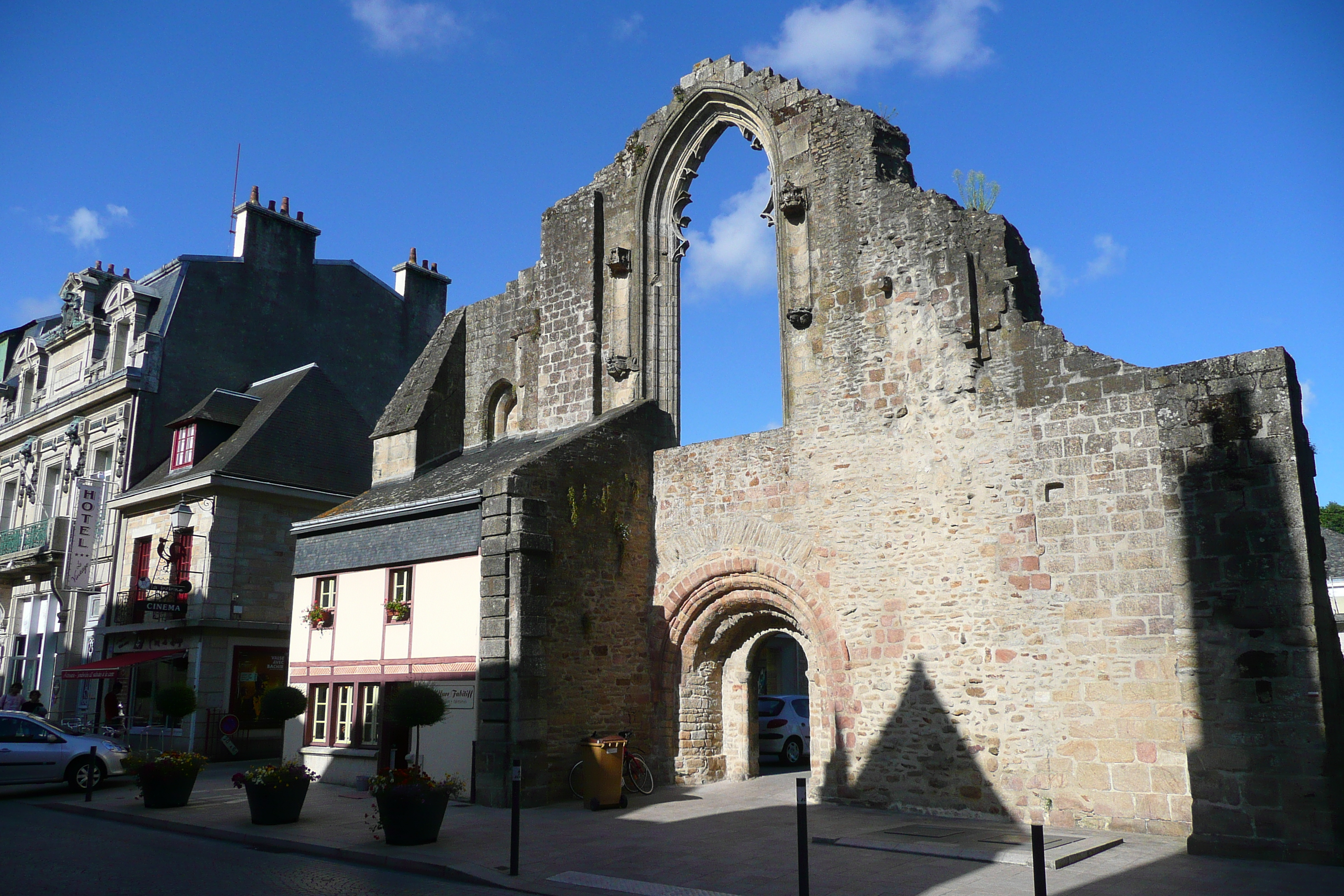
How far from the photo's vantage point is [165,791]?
11.0 m

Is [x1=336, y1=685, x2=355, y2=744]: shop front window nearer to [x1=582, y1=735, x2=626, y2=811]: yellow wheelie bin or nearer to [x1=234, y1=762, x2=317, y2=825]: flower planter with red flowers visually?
[x1=234, y1=762, x2=317, y2=825]: flower planter with red flowers

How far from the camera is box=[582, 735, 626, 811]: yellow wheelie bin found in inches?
431

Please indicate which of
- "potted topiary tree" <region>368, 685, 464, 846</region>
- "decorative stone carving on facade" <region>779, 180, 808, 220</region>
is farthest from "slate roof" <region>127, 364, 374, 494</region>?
"decorative stone carving on facade" <region>779, 180, 808, 220</region>

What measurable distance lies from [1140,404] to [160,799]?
1100cm

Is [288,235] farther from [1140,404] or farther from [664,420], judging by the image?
[1140,404]

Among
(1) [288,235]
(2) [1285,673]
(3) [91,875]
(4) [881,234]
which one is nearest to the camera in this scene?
(3) [91,875]

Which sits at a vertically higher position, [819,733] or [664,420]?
[664,420]

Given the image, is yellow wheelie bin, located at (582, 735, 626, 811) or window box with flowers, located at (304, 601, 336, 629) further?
window box with flowers, located at (304, 601, 336, 629)

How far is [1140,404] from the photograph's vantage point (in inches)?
374

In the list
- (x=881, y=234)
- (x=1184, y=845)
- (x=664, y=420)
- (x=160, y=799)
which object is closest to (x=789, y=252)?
(x=881, y=234)

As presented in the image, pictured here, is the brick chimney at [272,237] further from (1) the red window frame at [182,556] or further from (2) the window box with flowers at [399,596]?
(2) the window box with flowers at [399,596]

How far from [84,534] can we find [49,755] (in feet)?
25.2

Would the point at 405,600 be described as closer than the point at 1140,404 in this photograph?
No

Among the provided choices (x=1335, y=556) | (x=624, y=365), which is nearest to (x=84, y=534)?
(x=624, y=365)
